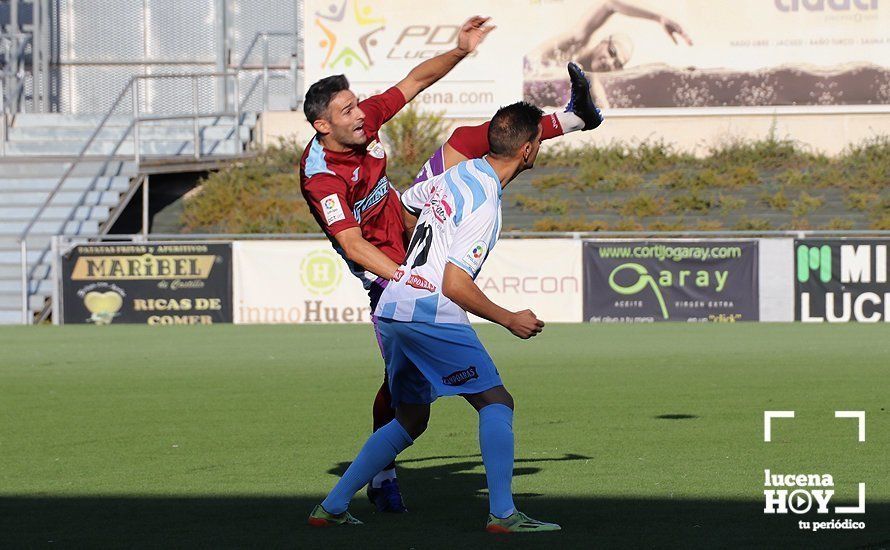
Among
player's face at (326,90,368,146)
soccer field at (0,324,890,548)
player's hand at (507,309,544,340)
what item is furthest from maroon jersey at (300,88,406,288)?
soccer field at (0,324,890,548)

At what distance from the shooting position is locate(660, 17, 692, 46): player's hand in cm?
3619

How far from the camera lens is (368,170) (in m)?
7.49

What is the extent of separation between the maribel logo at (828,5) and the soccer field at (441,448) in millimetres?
19280

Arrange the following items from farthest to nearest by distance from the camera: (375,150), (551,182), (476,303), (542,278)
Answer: (551,182), (542,278), (375,150), (476,303)

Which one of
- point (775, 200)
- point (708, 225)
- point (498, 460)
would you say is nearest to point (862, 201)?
point (775, 200)

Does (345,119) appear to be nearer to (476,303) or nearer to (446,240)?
(446,240)

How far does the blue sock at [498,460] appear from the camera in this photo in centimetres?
629

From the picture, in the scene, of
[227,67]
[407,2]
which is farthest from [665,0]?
[227,67]

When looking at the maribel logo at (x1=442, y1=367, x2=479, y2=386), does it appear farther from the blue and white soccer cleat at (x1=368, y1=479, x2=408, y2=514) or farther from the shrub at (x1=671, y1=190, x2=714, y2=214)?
the shrub at (x1=671, y1=190, x2=714, y2=214)

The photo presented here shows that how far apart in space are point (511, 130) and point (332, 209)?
117cm

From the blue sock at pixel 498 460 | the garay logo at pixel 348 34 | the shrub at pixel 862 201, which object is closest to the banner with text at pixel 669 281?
the shrub at pixel 862 201

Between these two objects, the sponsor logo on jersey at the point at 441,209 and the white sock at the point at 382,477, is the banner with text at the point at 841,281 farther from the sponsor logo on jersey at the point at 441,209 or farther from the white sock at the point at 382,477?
the sponsor logo on jersey at the point at 441,209

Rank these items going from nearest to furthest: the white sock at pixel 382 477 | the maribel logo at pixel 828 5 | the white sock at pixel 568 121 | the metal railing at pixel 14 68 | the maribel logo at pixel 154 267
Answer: the white sock at pixel 382 477 < the white sock at pixel 568 121 < the maribel logo at pixel 154 267 < the maribel logo at pixel 828 5 < the metal railing at pixel 14 68

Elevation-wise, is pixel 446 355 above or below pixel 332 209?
below
